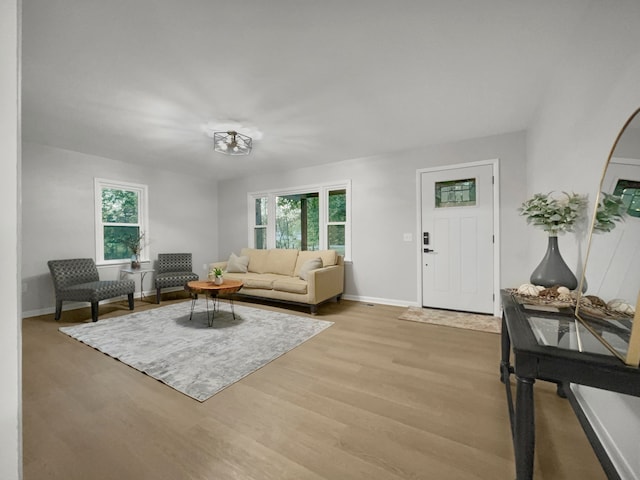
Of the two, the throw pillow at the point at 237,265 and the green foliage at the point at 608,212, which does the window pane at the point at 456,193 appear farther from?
the throw pillow at the point at 237,265

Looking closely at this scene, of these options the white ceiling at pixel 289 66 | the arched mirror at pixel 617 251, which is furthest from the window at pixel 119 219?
the arched mirror at pixel 617 251

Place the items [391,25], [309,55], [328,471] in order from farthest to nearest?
[309,55] → [391,25] → [328,471]

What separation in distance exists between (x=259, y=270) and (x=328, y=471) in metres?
4.04

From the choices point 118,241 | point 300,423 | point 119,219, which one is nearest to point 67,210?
point 119,219

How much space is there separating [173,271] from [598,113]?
5874 mm

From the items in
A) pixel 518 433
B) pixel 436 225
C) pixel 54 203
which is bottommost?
pixel 518 433

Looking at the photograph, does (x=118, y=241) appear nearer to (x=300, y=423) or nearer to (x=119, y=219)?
(x=119, y=219)

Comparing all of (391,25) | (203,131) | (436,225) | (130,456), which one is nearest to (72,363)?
(130,456)

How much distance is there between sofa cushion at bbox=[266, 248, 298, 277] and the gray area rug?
105 cm

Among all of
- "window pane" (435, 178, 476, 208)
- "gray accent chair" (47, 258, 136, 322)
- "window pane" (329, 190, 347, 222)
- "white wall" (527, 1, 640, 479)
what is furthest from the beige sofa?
"white wall" (527, 1, 640, 479)

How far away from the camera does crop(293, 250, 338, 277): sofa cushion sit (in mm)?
4480

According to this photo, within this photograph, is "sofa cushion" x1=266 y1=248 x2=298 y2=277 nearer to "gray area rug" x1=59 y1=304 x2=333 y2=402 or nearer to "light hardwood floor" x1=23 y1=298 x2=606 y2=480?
"gray area rug" x1=59 y1=304 x2=333 y2=402

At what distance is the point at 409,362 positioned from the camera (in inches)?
92.3

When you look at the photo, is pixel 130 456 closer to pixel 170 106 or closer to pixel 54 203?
pixel 170 106
